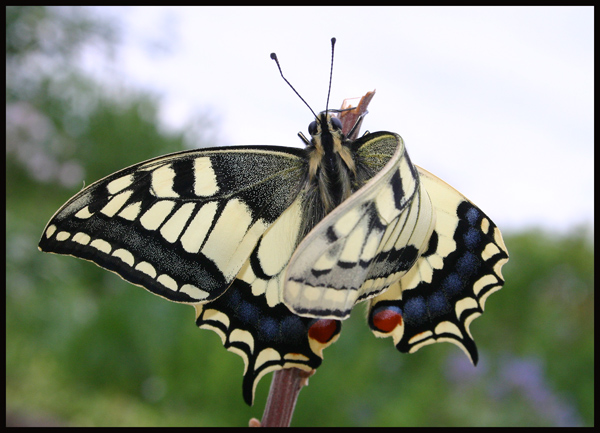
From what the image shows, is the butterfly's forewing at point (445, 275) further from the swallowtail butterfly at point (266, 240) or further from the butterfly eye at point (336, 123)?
the butterfly eye at point (336, 123)

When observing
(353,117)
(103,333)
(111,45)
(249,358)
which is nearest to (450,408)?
(103,333)

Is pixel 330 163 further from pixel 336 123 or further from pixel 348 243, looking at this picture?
pixel 348 243

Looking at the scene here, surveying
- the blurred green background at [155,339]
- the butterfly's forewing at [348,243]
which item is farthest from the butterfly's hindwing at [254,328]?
the blurred green background at [155,339]

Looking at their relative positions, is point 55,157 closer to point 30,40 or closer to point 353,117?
point 30,40

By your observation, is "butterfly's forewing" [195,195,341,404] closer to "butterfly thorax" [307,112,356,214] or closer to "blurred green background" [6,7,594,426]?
"butterfly thorax" [307,112,356,214]

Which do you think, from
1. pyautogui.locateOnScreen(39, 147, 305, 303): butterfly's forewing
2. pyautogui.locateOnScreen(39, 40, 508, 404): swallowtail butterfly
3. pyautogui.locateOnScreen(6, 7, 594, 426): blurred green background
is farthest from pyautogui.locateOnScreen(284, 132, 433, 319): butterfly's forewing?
pyautogui.locateOnScreen(6, 7, 594, 426): blurred green background

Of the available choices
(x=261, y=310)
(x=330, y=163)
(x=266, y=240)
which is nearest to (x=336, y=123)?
(x=330, y=163)

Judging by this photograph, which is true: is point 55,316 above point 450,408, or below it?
above
